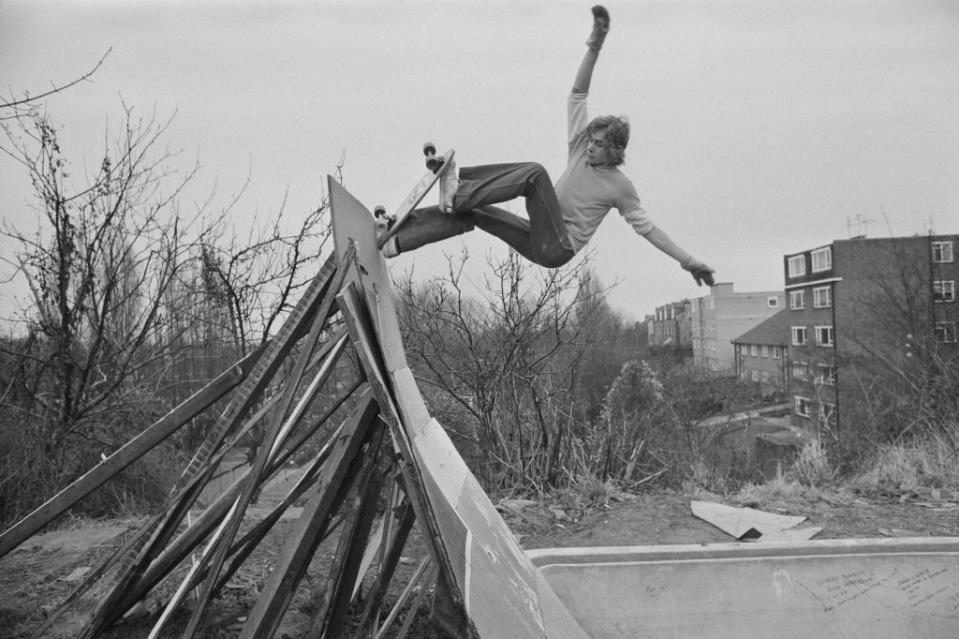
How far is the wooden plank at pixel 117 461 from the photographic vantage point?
2619 millimetres

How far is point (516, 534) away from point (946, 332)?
79.2 ft

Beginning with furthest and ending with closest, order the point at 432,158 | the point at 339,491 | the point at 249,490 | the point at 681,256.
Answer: the point at 681,256
the point at 432,158
the point at 339,491
the point at 249,490

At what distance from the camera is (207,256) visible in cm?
732

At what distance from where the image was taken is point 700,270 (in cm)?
286

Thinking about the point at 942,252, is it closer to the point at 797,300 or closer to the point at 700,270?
the point at 797,300

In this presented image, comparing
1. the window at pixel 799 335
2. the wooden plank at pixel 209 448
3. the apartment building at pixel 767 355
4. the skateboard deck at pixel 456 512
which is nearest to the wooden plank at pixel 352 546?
the skateboard deck at pixel 456 512

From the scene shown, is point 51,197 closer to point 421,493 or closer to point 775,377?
point 421,493

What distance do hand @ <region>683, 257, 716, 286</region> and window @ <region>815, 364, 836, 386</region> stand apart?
25.5 metres

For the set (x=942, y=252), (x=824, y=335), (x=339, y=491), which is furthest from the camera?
(x=824, y=335)

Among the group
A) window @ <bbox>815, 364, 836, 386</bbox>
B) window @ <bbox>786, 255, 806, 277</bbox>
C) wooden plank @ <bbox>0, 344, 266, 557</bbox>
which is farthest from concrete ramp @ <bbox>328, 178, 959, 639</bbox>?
window @ <bbox>786, 255, 806, 277</bbox>

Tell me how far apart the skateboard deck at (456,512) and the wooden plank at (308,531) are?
9.2 inches

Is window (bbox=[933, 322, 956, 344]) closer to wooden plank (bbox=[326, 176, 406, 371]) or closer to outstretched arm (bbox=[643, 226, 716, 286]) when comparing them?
outstretched arm (bbox=[643, 226, 716, 286])

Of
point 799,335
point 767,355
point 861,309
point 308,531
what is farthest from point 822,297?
point 308,531

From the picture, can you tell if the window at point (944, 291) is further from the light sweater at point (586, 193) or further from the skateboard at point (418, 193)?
the skateboard at point (418, 193)
